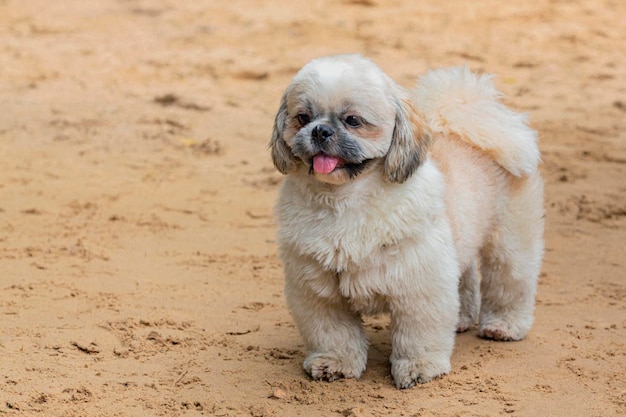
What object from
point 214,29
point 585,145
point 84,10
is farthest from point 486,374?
point 84,10

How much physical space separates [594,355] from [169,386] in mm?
1944

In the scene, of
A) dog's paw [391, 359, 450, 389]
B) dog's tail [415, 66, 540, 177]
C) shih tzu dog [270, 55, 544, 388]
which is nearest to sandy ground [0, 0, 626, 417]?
dog's paw [391, 359, 450, 389]

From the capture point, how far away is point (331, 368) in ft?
14.6

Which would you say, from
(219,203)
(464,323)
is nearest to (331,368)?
(464,323)

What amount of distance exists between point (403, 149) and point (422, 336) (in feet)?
2.75

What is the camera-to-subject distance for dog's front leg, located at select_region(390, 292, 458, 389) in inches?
171

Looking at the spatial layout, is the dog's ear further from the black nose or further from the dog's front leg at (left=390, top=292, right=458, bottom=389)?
the dog's front leg at (left=390, top=292, right=458, bottom=389)

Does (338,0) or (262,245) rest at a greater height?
(338,0)

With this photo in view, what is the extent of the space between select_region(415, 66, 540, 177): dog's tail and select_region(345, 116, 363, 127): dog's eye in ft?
3.04

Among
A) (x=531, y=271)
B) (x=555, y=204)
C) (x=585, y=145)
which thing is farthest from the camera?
(x=585, y=145)

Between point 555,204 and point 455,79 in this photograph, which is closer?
point 455,79

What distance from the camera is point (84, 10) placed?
11.8m

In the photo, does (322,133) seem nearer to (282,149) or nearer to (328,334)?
(282,149)

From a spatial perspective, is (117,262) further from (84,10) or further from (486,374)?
(84,10)
